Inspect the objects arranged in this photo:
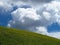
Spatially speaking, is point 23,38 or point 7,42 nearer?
point 7,42

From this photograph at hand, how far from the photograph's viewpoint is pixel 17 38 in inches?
2697

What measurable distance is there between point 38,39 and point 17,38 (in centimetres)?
702

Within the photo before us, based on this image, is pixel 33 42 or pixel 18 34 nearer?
pixel 33 42

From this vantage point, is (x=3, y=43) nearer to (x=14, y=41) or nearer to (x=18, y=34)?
(x=14, y=41)

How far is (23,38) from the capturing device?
6906cm

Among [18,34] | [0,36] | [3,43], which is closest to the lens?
[3,43]

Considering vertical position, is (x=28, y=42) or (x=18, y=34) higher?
(x=18, y=34)

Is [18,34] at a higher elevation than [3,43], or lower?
higher

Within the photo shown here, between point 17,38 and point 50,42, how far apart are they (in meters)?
10.7

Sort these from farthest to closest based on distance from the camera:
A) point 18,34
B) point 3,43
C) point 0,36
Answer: point 18,34, point 0,36, point 3,43

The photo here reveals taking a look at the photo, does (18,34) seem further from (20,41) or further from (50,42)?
(50,42)

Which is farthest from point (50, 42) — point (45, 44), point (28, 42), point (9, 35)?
point (9, 35)

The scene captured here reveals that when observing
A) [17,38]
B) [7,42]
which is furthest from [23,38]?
[7,42]

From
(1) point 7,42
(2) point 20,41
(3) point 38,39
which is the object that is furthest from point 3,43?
(3) point 38,39
